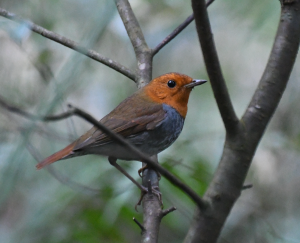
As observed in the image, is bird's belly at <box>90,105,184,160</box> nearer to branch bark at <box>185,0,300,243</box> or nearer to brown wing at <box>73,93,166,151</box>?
brown wing at <box>73,93,166,151</box>

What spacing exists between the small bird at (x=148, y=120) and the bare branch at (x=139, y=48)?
0.12 meters

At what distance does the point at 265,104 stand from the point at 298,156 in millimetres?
3187

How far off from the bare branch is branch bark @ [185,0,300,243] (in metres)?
1.94

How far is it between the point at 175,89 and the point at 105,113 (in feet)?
4.55

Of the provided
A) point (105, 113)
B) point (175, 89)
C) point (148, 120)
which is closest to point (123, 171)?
point (148, 120)

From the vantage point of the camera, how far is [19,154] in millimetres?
1170

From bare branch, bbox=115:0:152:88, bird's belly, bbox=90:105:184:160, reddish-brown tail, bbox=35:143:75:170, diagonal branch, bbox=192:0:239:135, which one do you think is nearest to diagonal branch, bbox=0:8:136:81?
bare branch, bbox=115:0:152:88

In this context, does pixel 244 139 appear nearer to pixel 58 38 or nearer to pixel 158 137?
pixel 158 137

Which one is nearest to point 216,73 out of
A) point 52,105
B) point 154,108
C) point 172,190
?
point 52,105

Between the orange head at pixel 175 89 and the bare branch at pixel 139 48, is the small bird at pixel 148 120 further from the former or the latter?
the bare branch at pixel 139 48

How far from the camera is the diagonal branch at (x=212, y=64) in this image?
151cm

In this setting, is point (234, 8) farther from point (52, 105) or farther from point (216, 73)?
point (52, 105)

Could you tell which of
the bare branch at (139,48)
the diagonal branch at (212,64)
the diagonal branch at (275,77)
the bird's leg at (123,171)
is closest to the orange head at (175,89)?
the bare branch at (139,48)

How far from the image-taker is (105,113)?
4.95 meters
